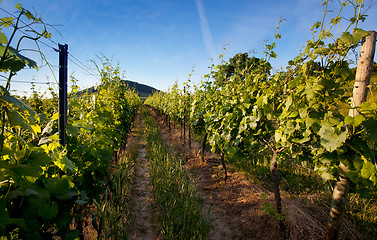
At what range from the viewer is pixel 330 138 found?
1537mm

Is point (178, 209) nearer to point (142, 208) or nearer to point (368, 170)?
point (142, 208)

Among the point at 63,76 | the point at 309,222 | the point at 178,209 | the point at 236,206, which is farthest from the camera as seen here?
the point at 236,206

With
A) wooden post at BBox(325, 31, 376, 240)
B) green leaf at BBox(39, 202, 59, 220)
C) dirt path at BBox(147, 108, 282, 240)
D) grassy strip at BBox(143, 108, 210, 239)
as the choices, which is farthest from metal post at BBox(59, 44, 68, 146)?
wooden post at BBox(325, 31, 376, 240)

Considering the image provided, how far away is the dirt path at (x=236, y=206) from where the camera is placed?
2670 millimetres

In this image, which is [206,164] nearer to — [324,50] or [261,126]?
[261,126]

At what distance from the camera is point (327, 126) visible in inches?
62.6

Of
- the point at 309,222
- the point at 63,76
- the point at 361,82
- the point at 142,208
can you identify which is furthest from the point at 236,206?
the point at 63,76

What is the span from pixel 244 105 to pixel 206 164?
2.80 meters

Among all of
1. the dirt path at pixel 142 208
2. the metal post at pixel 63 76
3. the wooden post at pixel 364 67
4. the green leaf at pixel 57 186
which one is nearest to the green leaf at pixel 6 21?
the green leaf at pixel 57 186

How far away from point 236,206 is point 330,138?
2.25 meters

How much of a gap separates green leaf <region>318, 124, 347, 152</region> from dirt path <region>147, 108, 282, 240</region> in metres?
1.40

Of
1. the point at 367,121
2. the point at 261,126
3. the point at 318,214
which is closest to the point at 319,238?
the point at 318,214

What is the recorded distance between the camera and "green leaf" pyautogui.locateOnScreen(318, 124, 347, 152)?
58.4 inches

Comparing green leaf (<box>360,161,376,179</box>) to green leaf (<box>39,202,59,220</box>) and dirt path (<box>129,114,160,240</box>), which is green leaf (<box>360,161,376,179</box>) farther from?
dirt path (<box>129,114,160,240</box>)
